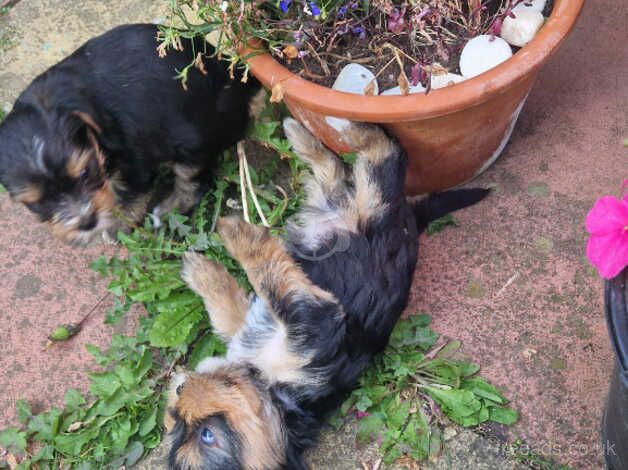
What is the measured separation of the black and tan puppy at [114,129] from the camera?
2711mm

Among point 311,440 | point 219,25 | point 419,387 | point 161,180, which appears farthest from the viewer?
point 161,180

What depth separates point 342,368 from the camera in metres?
2.70

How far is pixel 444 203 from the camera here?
3141 mm

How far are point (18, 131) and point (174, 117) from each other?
0.74 meters

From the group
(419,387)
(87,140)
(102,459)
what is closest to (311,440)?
(419,387)

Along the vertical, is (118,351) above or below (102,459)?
above

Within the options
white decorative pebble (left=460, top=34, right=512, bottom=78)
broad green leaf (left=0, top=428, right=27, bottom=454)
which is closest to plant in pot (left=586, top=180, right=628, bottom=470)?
white decorative pebble (left=460, top=34, right=512, bottom=78)

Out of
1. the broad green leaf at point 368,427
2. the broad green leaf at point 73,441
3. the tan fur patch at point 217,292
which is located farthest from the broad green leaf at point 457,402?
the broad green leaf at point 73,441

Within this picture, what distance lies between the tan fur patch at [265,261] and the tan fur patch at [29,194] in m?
0.77

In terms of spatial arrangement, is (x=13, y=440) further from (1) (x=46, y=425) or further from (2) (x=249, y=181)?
(2) (x=249, y=181)

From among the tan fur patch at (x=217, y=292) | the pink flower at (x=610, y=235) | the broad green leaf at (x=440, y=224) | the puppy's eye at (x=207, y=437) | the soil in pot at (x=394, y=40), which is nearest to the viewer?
the pink flower at (x=610, y=235)

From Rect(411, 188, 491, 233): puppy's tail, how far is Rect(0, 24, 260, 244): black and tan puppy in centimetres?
105

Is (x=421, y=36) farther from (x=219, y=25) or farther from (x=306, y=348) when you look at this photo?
(x=306, y=348)

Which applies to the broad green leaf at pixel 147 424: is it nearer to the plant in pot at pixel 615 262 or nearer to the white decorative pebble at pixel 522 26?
the plant in pot at pixel 615 262
